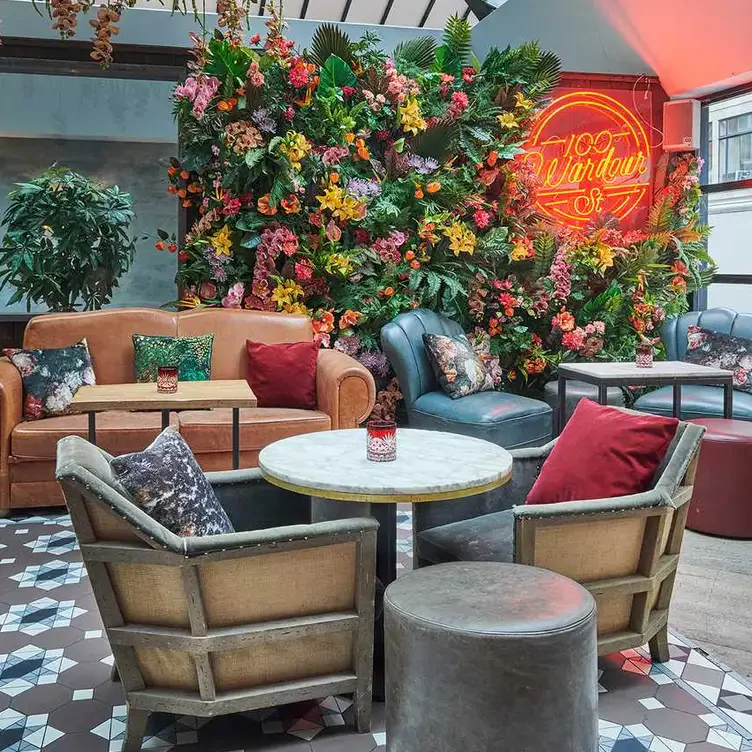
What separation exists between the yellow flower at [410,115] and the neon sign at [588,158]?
1.19 metres

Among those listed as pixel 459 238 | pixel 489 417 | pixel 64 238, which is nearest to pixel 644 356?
pixel 489 417

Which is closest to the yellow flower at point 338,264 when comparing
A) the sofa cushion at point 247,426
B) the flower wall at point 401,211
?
the flower wall at point 401,211

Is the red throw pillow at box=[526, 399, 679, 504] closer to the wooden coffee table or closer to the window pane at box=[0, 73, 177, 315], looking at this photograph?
the wooden coffee table

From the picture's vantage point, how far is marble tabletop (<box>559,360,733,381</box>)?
177 inches

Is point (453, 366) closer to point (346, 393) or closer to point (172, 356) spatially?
point (346, 393)

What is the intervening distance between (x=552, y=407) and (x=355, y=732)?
3658 millimetres

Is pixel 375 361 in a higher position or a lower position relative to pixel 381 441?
lower

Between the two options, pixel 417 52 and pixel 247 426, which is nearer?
pixel 247 426

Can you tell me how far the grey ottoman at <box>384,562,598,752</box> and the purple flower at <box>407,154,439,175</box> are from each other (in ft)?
14.2

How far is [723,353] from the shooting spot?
5191 mm

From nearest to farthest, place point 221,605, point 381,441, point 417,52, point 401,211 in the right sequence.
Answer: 1. point 221,605
2. point 381,441
3. point 401,211
4. point 417,52

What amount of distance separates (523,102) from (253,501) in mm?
4317

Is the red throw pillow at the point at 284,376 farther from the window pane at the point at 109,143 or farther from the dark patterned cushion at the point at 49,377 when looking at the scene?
the window pane at the point at 109,143

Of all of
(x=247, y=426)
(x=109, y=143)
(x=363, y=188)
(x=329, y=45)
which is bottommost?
(x=247, y=426)
